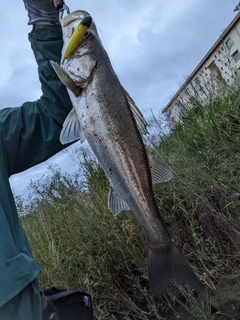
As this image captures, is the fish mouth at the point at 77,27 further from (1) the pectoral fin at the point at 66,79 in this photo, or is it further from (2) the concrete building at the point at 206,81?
(2) the concrete building at the point at 206,81

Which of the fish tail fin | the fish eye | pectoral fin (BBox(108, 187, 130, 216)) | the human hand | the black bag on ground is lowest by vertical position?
the black bag on ground

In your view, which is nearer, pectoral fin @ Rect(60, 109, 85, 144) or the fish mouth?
the fish mouth

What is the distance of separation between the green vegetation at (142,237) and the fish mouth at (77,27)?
154 centimetres

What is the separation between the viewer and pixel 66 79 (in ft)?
4.65

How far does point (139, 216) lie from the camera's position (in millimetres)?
1446

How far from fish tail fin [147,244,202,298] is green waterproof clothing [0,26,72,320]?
0.60 m

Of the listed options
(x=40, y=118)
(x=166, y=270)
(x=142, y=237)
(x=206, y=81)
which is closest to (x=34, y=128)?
(x=40, y=118)

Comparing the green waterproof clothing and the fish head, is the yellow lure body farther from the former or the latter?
the green waterproof clothing

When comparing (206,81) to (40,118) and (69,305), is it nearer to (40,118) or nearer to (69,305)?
(40,118)

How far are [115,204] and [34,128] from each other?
790mm

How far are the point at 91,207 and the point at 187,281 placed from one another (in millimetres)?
2265

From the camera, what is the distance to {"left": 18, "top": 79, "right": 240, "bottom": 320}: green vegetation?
2887mm

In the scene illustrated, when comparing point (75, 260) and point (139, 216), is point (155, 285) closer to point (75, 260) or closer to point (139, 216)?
point (139, 216)

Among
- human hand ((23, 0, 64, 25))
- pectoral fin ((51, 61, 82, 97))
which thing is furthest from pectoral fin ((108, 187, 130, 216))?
human hand ((23, 0, 64, 25))
